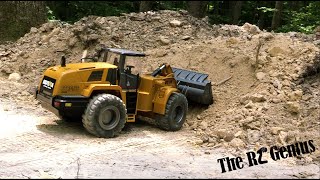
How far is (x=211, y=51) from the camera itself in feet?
37.7

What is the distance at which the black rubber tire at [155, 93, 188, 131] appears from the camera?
9133mm

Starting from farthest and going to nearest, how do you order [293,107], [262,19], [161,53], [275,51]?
[262,19], [161,53], [275,51], [293,107]

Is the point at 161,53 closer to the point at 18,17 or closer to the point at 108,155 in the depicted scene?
the point at 108,155

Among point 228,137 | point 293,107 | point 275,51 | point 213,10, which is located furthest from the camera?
point 213,10

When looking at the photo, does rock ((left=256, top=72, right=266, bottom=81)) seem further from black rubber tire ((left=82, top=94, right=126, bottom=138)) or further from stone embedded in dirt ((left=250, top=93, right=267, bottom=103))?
black rubber tire ((left=82, top=94, right=126, bottom=138))

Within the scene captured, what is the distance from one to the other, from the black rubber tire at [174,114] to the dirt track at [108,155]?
0.15m

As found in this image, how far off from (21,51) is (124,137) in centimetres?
623

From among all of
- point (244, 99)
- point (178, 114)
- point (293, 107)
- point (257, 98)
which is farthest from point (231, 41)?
point (293, 107)

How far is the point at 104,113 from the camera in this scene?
8344 millimetres

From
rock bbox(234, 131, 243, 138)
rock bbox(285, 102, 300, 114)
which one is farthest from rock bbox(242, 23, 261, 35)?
rock bbox(234, 131, 243, 138)

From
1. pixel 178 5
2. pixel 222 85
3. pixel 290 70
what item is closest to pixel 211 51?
pixel 222 85

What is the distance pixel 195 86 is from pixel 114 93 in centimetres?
200

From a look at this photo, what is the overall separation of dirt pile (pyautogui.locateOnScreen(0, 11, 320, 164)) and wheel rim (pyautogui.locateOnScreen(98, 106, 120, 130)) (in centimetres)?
162

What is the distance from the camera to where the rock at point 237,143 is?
7.87 meters
